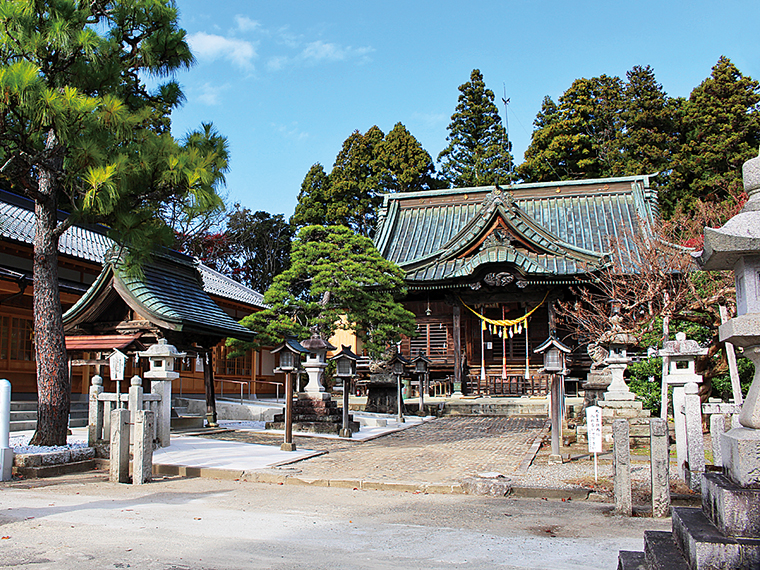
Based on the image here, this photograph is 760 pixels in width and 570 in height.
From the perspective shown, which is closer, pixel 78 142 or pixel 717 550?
pixel 717 550

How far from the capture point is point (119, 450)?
8594mm

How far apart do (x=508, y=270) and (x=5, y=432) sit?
19.4m

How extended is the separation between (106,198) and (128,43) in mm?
3795

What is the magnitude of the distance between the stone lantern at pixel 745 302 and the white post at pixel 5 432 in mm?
8349

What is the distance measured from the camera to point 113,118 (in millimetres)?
9172

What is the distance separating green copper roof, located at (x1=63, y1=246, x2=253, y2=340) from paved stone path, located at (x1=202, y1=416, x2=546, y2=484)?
8.92 ft

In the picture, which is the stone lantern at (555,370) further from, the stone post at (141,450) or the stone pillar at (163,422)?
the stone pillar at (163,422)

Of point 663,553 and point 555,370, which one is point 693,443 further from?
point 663,553

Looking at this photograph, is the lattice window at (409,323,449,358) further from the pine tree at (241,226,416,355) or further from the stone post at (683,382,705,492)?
the stone post at (683,382,705,492)

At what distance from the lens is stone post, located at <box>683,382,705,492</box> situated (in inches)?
304

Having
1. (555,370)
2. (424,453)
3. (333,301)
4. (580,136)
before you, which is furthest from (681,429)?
(580,136)

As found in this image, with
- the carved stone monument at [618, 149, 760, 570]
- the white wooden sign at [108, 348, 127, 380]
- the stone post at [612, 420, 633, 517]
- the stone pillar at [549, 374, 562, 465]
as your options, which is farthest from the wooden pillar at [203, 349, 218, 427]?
the carved stone monument at [618, 149, 760, 570]

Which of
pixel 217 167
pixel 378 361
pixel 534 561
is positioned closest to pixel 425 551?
pixel 534 561

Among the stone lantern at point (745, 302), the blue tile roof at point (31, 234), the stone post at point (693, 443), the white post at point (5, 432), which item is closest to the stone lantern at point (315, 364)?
the blue tile roof at point (31, 234)
